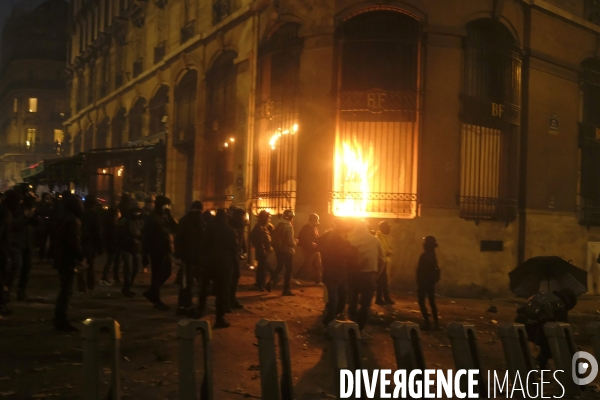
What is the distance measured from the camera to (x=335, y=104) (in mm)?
15570

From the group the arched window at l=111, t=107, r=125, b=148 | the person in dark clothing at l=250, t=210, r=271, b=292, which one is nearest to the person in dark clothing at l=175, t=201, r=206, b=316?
the person in dark clothing at l=250, t=210, r=271, b=292

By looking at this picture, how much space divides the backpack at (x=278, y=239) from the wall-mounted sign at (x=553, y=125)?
853cm

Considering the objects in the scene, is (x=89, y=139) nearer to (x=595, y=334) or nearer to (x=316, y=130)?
(x=316, y=130)

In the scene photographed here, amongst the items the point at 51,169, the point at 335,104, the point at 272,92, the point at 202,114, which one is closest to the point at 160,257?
the point at 335,104

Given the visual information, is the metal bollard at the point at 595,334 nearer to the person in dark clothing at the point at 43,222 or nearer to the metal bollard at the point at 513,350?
the metal bollard at the point at 513,350

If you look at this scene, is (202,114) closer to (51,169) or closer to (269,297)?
(51,169)

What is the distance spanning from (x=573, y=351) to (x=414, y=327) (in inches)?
81.9

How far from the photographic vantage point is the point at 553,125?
17.5m

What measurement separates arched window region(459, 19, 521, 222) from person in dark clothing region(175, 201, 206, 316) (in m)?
7.55

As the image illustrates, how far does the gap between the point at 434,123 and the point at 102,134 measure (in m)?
24.3

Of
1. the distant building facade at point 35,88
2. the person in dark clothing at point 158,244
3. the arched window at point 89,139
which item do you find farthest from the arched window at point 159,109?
the distant building facade at point 35,88

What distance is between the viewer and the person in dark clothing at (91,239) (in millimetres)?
10102

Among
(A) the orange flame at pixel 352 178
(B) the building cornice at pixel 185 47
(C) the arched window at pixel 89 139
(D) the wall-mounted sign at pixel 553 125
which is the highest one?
(B) the building cornice at pixel 185 47

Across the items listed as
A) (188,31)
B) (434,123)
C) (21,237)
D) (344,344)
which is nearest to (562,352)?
(344,344)
